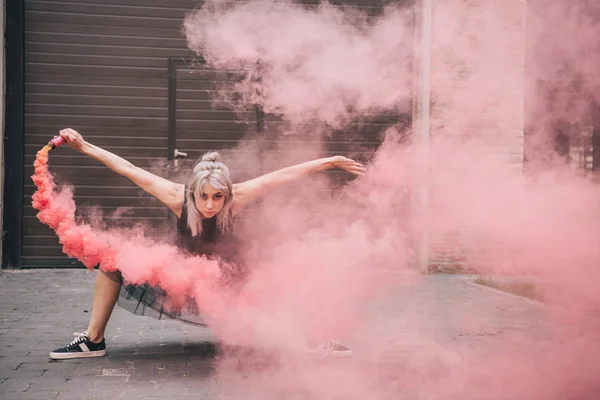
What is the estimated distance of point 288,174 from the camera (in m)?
3.55

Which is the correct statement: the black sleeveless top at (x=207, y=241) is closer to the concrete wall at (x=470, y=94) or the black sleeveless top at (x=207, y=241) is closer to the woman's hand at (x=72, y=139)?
the woman's hand at (x=72, y=139)

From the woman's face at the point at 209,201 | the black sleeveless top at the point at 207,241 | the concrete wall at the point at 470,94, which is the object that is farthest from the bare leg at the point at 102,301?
the concrete wall at the point at 470,94

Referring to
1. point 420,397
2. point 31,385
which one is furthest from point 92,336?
point 420,397

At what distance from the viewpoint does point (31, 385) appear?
3.04 m

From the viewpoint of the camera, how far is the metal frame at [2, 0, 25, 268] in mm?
7590

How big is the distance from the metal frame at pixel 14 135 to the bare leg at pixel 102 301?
4636 millimetres

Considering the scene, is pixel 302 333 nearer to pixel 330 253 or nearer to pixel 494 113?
pixel 330 253

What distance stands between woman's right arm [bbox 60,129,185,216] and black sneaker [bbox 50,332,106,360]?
89cm

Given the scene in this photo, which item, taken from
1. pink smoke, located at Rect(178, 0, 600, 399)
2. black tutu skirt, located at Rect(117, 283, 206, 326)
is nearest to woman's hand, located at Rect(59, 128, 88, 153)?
black tutu skirt, located at Rect(117, 283, 206, 326)

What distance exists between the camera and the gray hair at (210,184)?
3.46 meters

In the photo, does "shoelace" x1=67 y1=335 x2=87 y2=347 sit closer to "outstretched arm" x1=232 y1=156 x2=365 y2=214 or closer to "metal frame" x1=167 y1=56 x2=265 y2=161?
"outstretched arm" x1=232 y1=156 x2=365 y2=214

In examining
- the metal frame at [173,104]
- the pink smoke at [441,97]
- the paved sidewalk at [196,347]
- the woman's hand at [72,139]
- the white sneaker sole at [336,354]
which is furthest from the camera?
the metal frame at [173,104]

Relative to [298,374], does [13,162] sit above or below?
above

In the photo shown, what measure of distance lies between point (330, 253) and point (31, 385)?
1908 millimetres
